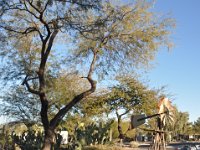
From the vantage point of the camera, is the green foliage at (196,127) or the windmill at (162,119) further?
the green foliage at (196,127)

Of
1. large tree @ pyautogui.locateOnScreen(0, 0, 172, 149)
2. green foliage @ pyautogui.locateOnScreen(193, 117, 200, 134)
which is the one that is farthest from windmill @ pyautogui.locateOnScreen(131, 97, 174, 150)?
green foliage @ pyautogui.locateOnScreen(193, 117, 200, 134)

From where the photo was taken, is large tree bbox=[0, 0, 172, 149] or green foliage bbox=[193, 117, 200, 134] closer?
large tree bbox=[0, 0, 172, 149]

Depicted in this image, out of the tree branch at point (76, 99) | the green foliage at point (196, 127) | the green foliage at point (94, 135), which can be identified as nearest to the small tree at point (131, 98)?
the green foliage at point (94, 135)

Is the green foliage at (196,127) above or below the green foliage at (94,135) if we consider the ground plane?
above

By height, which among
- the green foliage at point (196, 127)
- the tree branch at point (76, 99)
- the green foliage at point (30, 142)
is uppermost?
the green foliage at point (196, 127)

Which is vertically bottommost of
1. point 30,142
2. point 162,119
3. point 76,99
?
point 30,142

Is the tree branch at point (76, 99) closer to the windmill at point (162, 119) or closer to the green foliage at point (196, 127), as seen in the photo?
the windmill at point (162, 119)

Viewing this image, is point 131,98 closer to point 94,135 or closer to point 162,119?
point 94,135

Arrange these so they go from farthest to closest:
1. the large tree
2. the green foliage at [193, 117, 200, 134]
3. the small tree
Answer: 1. the green foliage at [193, 117, 200, 134]
2. the small tree
3. the large tree

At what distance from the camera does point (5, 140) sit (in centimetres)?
4250

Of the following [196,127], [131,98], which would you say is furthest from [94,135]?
[196,127]

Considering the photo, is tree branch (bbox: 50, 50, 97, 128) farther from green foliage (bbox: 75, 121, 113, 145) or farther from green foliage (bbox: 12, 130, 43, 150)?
green foliage (bbox: 75, 121, 113, 145)

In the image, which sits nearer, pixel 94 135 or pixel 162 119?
pixel 162 119

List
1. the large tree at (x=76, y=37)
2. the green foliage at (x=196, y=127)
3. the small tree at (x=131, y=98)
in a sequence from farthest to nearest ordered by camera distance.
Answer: the green foliage at (x=196, y=127) → the small tree at (x=131, y=98) → the large tree at (x=76, y=37)
